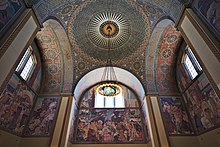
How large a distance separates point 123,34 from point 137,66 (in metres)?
2.80

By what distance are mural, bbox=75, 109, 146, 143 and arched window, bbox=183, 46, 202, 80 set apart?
5114 mm

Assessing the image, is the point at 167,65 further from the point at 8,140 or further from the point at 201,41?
the point at 8,140

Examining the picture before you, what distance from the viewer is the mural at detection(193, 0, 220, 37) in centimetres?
460

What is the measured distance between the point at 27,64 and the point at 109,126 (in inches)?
297

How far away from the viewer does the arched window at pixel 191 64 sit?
28.7ft

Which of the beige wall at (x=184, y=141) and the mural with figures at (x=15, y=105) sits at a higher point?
the mural with figures at (x=15, y=105)

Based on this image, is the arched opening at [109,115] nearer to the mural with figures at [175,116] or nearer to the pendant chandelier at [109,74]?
the pendant chandelier at [109,74]

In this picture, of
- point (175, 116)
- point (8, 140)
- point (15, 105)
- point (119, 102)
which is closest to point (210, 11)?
point (175, 116)

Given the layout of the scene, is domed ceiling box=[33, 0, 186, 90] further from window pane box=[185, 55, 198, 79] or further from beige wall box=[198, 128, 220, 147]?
beige wall box=[198, 128, 220, 147]

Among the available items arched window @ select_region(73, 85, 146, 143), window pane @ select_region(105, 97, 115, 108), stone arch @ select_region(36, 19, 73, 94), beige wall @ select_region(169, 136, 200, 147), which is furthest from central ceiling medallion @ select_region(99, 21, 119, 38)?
beige wall @ select_region(169, 136, 200, 147)

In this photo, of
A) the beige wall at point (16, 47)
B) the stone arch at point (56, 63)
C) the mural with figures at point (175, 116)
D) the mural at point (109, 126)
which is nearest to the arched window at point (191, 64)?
the mural with figures at point (175, 116)

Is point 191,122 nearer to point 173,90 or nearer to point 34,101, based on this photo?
point 173,90

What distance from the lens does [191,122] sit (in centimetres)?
958

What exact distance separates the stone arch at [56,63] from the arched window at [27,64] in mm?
894
